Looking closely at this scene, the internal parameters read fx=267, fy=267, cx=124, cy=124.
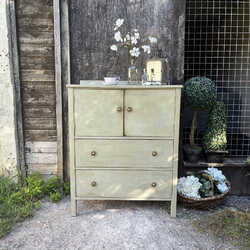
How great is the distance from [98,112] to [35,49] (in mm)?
1256

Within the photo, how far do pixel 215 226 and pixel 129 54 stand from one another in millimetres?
2092

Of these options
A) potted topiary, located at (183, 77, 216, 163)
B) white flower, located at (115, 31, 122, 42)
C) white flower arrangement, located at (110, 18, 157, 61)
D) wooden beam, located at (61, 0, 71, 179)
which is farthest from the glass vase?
wooden beam, located at (61, 0, 71, 179)

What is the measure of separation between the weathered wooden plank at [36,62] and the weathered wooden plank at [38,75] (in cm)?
5

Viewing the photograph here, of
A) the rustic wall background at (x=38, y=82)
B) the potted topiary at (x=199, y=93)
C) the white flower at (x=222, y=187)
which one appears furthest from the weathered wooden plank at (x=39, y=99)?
the white flower at (x=222, y=187)

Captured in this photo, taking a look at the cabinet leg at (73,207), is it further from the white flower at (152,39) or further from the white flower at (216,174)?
the white flower at (152,39)

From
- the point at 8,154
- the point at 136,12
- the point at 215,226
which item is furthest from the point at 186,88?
the point at 8,154

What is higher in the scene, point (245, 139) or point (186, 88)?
point (186, 88)

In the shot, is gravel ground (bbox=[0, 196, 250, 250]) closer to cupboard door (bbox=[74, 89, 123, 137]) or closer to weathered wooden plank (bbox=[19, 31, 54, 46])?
cupboard door (bbox=[74, 89, 123, 137])

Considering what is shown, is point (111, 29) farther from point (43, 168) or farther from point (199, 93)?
point (43, 168)

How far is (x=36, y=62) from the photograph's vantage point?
3170 mm

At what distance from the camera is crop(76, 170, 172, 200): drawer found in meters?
2.66

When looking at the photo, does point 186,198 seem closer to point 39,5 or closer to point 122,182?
point 122,182

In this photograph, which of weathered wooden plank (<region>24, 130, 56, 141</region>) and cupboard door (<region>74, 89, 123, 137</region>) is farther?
weathered wooden plank (<region>24, 130, 56, 141</region>)

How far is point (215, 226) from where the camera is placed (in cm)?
257
